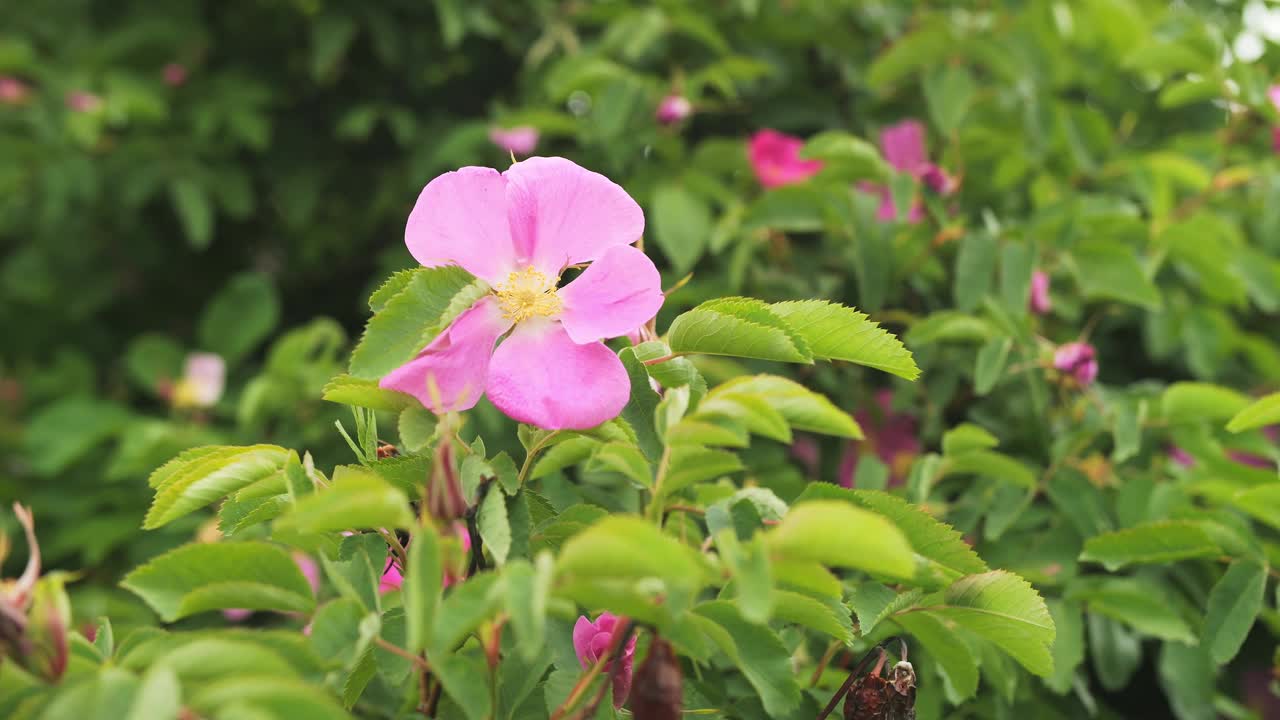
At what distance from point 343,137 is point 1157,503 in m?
1.60

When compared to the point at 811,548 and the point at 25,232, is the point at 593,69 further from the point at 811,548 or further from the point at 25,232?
the point at 25,232

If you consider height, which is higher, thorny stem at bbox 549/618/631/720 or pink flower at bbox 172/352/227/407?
thorny stem at bbox 549/618/631/720

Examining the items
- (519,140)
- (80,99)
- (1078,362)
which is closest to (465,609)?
(1078,362)

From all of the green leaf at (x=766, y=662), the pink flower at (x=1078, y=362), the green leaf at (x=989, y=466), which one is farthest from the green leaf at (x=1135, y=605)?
the green leaf at (x=766, y=662)

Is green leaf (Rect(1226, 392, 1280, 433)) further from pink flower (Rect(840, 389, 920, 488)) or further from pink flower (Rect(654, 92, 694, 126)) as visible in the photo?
pink flower (Rect(654, 92, 694, 126))

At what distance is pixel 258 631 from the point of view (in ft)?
1.87

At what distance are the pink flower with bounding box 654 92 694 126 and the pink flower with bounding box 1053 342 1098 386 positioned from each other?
0.64 metres

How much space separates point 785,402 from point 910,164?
102 cm

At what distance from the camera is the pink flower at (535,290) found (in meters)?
0.67

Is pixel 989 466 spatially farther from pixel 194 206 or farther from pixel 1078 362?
pixel 194 206

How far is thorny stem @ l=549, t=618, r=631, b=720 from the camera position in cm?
62

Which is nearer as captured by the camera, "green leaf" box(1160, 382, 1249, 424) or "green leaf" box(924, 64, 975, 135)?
"green leaf" box(1160, 382, 1249, 424)

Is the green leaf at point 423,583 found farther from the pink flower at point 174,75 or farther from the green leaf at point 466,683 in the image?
the pink flower at point 174,75

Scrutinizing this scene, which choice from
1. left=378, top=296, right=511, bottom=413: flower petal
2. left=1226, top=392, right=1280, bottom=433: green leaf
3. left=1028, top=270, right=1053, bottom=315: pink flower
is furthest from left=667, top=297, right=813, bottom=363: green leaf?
left=1028, top=270, right=1053, bottom=315: pink flower
